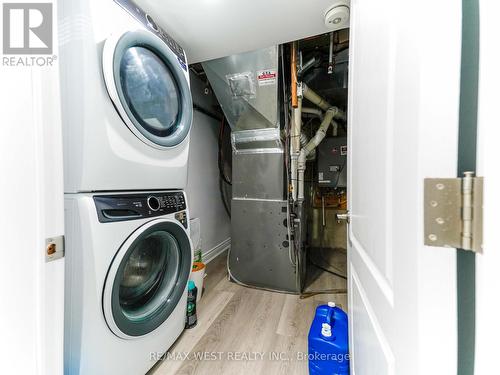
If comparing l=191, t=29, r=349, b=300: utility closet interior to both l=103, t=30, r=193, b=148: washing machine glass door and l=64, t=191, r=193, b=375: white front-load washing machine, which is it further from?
l=64, t=191, r=193, b=375: white front-load washing machine

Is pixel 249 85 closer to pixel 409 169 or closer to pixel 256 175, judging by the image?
pixel 256 175

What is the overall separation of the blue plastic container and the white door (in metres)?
0.42

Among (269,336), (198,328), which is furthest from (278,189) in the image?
(198,328)

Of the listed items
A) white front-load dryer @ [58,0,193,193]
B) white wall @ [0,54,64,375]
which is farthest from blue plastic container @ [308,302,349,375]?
white front-load dryer @ [58,0,193,193]

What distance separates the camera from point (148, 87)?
0.96 meters

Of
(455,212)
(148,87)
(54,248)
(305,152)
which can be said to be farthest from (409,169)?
(305,152)

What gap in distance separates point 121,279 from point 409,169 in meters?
1.11

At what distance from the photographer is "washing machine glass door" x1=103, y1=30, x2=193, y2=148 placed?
0.77 metres

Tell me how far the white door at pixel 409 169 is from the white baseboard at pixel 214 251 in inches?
77.7

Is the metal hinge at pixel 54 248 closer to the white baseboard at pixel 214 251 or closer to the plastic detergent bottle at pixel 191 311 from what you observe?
the plastic detergent bottle at pixel 191 311

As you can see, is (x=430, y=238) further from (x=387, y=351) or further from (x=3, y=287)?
(x=3, y=287)

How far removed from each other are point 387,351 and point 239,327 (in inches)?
Answer: 45.7

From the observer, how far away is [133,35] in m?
0.84

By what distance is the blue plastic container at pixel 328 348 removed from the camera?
891 mm
